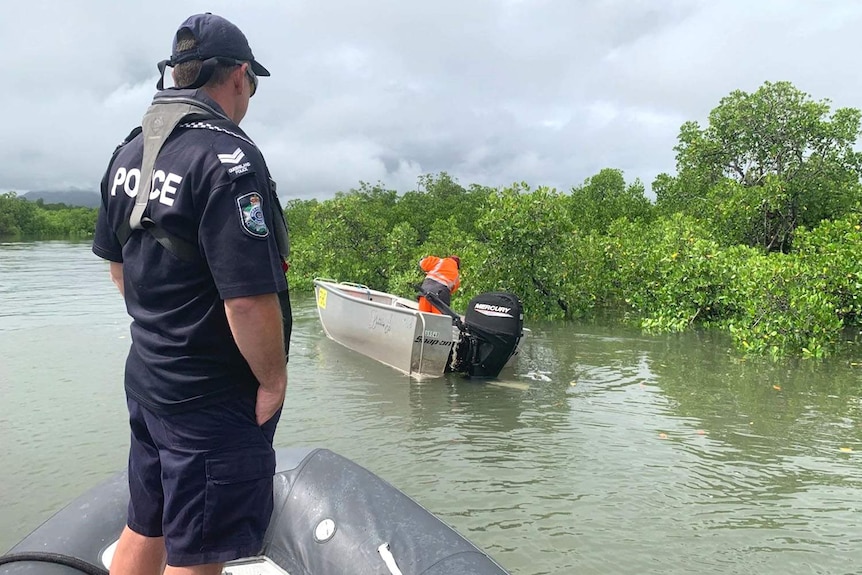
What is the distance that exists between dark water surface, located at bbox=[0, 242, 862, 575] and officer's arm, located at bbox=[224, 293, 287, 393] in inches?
98.5

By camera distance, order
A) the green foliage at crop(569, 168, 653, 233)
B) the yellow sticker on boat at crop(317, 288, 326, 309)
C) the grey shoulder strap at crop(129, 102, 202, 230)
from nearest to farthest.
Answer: the grey shoulder strap at crop(129, 102, 202, 230) → the yellow sticker on boat at crop(317, 288, 326, 309) → the green foliage at crop(569, 168, 653, 233)

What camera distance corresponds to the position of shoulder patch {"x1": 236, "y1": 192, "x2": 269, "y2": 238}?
158cm

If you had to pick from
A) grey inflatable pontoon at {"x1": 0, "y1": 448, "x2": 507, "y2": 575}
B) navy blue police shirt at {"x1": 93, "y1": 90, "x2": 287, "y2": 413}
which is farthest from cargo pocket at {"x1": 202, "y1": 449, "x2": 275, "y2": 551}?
grey inflatable pontoon at {"x1": 0, "y1": 448, "x2": 507, "y2": 575}

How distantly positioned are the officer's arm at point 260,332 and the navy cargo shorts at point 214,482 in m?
0.12

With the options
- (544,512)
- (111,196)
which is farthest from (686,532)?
(111,196)

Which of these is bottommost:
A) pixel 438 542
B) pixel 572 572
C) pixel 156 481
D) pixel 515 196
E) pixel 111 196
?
pixel 572 572

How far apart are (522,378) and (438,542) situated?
5862mm

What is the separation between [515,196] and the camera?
39.0 feet

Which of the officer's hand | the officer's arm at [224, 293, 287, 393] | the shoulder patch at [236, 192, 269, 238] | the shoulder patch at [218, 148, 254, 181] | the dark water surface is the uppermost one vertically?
the shoulder patch at [218, 148, 254, 181]

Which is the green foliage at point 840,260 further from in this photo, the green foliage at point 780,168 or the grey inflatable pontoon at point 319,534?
the grey inflatable pontoon at point 319,534

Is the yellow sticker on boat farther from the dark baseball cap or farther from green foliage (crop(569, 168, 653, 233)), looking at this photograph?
green foliage (crop(569, 168, 653, 233))

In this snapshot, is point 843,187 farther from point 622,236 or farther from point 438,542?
point 438,542

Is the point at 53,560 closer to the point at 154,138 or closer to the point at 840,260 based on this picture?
the point at 154,138

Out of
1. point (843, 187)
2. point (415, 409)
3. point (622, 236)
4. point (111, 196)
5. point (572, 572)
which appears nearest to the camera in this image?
point (111, 196)
